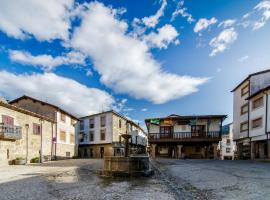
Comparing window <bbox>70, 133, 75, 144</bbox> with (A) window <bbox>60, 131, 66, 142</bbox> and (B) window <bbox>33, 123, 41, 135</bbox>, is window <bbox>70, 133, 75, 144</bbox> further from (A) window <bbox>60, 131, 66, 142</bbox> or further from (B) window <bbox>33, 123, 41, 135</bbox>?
(B) window <bbox>33, 123, 41, 135</bbox>

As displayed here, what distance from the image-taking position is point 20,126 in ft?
79.5

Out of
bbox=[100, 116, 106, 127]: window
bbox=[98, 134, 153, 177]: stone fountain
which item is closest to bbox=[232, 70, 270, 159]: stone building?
bbox=[98, 134, 153, 177]: stone fountain

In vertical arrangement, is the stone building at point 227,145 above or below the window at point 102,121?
below

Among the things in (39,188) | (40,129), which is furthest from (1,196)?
(40,129)

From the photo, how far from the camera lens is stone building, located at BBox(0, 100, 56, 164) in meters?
22.0

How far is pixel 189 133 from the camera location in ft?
107

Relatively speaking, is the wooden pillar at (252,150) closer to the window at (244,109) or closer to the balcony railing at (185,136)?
the balcony railing at (185,136)

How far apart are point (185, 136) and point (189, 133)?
2.24 ft

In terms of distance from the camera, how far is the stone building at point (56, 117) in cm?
3341

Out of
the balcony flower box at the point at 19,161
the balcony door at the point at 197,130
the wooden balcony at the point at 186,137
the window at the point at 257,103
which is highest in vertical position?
the window at the point at 257,103

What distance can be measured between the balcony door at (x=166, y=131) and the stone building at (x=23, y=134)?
1494 centimetres

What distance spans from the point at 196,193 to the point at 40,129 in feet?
81.5

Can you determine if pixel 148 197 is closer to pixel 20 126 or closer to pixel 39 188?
pixel 39 188

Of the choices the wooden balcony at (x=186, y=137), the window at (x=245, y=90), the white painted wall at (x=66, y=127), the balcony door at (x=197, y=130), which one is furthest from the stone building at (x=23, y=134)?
the window at (x=245, y=90)
